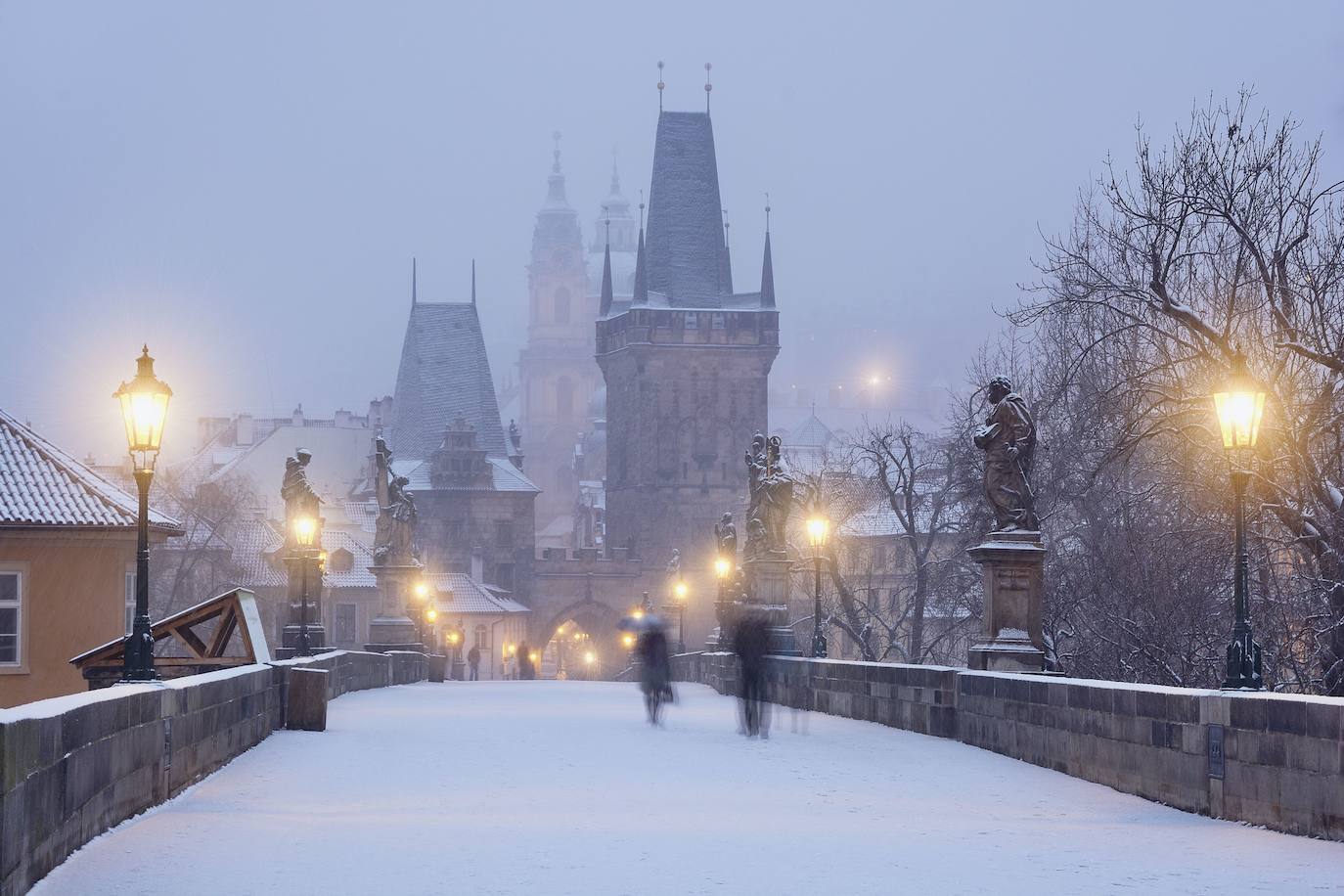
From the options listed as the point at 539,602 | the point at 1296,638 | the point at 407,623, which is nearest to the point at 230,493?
the point at 539,602

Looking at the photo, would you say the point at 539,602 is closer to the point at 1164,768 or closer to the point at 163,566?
the point at 163,566

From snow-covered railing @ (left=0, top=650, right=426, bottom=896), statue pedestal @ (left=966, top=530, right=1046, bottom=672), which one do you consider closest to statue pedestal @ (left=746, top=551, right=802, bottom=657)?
statue pedestal @ (left=966, top=530, right=1046, bottom=672)

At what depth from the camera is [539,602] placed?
117625 millimetres

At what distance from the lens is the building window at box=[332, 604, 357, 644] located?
9388 cm

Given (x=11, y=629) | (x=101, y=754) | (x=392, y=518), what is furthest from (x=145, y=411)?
(x=392, y=518)

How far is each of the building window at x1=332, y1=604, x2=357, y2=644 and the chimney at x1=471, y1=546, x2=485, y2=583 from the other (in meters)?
20.8

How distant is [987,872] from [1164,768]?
3.65m

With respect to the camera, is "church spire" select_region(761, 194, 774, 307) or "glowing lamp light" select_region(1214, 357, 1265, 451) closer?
"glowing lamp light" select_region(1214, 357, 1265, 451)

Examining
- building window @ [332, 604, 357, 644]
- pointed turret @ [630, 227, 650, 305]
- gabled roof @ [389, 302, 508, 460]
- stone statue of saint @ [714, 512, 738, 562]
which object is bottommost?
building window @ [332, 604, 357, 644]

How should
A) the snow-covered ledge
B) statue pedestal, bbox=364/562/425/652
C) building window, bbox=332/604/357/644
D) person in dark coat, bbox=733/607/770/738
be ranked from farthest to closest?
1. building window, bbox=332/604/357/644
2. statue pedestal, bbox=364/562/425/652
3. person in dark coat, bbox=733/607/770/738
4. the snow-covered ledge

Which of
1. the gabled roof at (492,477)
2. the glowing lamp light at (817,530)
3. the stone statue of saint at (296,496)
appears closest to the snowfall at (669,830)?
the glowing lamp light at (817,530)

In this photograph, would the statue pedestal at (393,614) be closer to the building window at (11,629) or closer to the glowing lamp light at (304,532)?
the glowing lamp light at (304,532)

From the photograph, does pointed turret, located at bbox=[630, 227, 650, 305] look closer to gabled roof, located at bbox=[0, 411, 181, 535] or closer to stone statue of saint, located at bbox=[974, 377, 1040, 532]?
gabled roof, located at bbox=[0, 411, 181, 535]

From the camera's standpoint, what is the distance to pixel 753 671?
71.6ft
